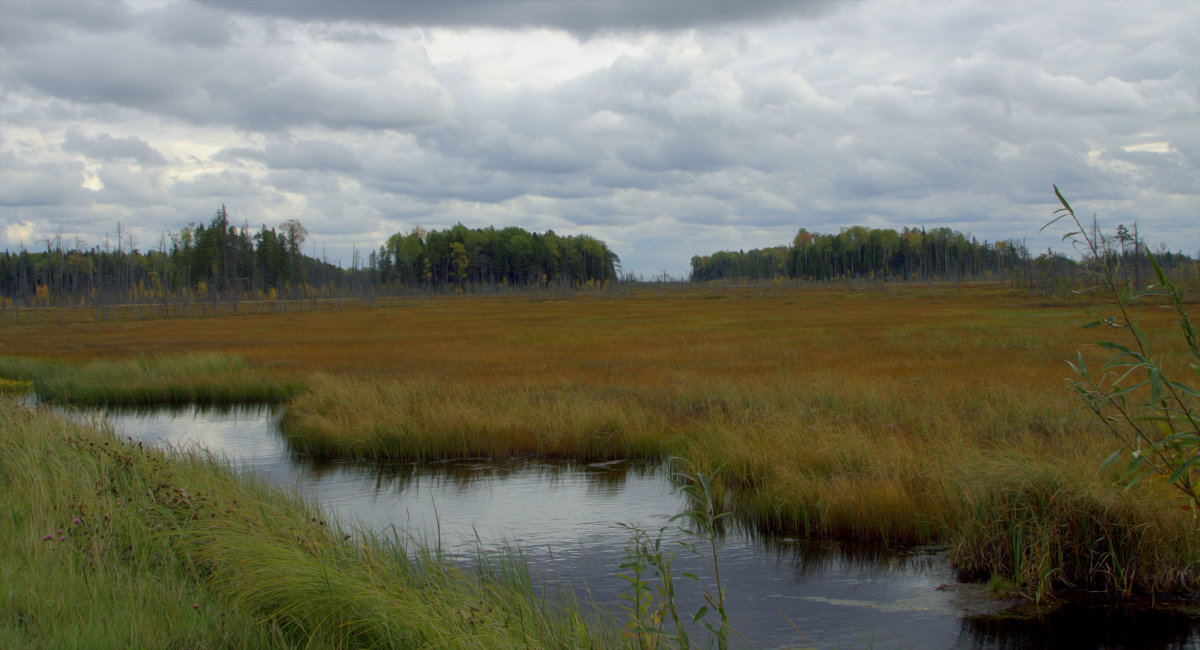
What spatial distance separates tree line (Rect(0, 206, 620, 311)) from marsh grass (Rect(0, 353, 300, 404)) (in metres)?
75.1

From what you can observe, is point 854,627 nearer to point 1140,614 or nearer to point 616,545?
point 1140,614

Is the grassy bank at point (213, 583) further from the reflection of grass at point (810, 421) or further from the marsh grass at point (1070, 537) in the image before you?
the marsh grass at point (1070, 537)

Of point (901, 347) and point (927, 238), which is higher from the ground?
point (927, 238)

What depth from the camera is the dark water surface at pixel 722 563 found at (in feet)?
26.9

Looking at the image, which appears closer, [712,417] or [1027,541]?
[1027,541]

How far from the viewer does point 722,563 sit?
34.0ft

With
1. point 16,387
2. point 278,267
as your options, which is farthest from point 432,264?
point 16,387

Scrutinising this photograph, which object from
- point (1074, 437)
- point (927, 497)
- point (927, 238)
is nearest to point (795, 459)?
point (927, 497)

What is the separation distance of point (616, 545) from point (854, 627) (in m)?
3.57

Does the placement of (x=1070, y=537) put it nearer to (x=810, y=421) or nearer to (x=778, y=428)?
(x=778, y=428)

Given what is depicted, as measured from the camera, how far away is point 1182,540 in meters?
8.83

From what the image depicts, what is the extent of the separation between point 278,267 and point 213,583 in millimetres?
139331

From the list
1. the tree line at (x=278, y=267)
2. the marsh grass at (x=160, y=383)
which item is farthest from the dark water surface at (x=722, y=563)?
the tree line at (x=278, y=267)

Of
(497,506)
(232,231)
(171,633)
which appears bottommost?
(497,506)
